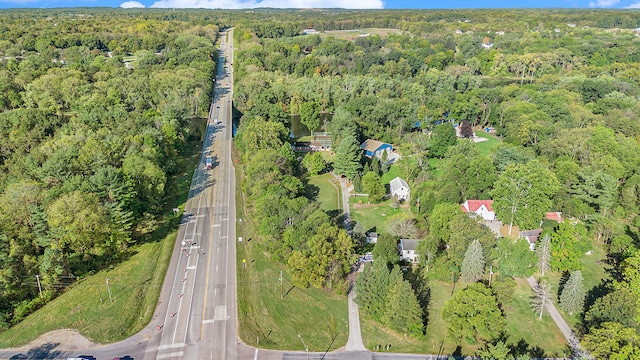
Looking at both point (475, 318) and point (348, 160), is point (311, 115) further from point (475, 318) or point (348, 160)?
point (475, 318)

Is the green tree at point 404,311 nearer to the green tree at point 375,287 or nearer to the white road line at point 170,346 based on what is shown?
the green tree at point 375,287

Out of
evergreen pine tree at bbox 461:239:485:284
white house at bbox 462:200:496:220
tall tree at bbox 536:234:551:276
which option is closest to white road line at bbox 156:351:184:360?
evergreen pine tree at bbox 461:239:485:284

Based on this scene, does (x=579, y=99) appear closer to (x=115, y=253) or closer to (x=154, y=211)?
(x=154, y=211)

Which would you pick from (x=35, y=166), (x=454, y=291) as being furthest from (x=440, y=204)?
(x=35, y=166)

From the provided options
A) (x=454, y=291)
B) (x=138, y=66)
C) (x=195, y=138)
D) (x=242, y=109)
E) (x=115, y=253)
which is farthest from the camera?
(x=138, y=66)

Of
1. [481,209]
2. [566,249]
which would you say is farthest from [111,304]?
[566,249]

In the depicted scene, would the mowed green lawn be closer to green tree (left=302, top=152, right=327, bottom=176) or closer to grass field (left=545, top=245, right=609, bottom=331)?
grass field (left=545, top=245, right=609, bottom=331)

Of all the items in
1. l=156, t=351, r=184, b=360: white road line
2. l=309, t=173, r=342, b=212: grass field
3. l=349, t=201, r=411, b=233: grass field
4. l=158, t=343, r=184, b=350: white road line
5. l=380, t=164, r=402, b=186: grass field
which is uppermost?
l=380, t=164, r=402, b=186: grass field
